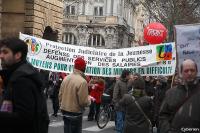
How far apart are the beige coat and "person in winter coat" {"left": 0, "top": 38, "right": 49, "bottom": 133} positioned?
15.0 ft

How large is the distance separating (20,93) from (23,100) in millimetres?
62

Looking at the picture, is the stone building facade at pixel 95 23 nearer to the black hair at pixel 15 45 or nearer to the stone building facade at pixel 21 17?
the stone building facade at pixel 21 17

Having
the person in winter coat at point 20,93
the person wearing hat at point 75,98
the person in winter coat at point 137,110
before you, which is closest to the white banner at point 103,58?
the person wearing hat at point 75,98

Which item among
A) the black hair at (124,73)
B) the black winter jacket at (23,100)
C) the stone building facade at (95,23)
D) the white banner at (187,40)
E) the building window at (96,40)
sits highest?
the stone building facade at (95,23)

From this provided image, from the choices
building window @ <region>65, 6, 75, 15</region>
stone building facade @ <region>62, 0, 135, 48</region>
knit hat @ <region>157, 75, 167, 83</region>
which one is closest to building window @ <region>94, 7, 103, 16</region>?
stone building facade @ <region>62, 0, 135, 48</region>

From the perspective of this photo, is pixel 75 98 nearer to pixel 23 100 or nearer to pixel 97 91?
pixel 23 100

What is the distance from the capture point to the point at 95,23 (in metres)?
82.6

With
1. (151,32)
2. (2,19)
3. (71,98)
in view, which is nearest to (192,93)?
(71,98)

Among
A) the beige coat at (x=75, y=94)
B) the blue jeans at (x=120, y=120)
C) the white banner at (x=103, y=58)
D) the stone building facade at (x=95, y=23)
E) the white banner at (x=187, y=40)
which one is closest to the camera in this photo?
the white banner at (x=187, y=40)

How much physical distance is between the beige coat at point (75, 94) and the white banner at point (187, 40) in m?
1.73

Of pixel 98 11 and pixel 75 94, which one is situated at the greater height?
pixel 98 11

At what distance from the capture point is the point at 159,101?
1490 cm

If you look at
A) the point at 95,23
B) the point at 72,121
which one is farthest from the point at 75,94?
the point at 95,23

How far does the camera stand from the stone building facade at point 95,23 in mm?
81750
